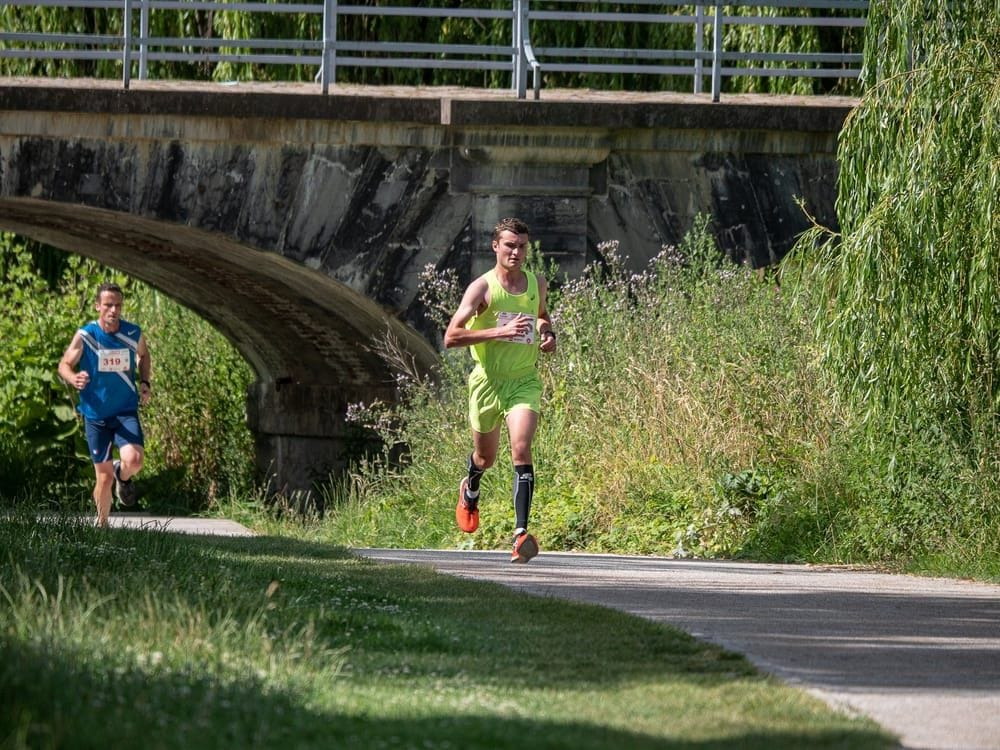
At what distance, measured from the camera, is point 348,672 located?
5.16 meters

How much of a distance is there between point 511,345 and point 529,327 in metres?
0.26

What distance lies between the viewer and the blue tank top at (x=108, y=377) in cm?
1105

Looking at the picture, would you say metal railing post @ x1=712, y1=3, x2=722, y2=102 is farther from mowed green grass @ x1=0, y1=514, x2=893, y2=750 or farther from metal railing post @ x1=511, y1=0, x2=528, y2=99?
mowed green grass @ x1=0, y1=514, x2=893, y2=750

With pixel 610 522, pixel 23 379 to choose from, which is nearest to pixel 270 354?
pixel 23 379

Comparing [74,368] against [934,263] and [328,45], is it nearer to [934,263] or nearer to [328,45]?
[328,45]

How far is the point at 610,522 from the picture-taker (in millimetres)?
10750

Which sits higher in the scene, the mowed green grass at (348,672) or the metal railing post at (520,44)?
the metal railing post at (520,44)

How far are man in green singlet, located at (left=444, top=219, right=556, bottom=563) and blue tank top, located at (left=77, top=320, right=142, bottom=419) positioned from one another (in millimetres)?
3133

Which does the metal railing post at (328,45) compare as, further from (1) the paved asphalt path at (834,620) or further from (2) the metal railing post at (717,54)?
(1) the paved asphalt path at (834,620)

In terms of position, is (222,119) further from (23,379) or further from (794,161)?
(23,379)

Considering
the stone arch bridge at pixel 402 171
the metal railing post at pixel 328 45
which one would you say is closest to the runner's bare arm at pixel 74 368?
the stone arch bridge at pixel 402 171

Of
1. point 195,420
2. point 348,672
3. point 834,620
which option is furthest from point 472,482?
point 195,420

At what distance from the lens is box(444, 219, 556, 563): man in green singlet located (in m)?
8.47

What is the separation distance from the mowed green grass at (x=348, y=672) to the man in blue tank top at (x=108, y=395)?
3839 mm
